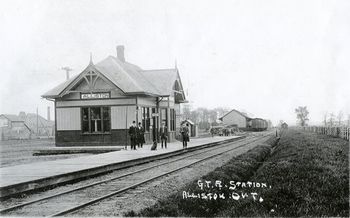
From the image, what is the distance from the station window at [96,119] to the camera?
25203 mm

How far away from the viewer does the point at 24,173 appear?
455 inches

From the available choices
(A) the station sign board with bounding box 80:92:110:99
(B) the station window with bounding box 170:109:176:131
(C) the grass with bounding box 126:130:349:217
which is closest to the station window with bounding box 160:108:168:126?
(B) the station window with bounding box 170:109:176:131

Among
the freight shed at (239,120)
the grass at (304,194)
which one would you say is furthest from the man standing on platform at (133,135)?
the freight shed at (239,120)

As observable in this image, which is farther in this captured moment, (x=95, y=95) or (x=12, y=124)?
(x=12, y=124)

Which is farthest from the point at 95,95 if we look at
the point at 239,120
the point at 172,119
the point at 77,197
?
the point at 239,120

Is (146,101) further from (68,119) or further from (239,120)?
(239,120)

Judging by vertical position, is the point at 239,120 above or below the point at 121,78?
below

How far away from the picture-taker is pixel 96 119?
1002 inches

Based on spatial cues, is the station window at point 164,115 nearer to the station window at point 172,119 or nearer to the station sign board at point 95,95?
the station window at point 172,119

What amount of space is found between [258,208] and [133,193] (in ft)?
12.4

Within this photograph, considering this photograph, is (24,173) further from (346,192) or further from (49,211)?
(346,192)

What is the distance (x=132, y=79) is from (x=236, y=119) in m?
69.5

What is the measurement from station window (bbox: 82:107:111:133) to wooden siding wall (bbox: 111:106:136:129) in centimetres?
35

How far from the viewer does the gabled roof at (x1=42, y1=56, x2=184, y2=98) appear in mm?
24945
